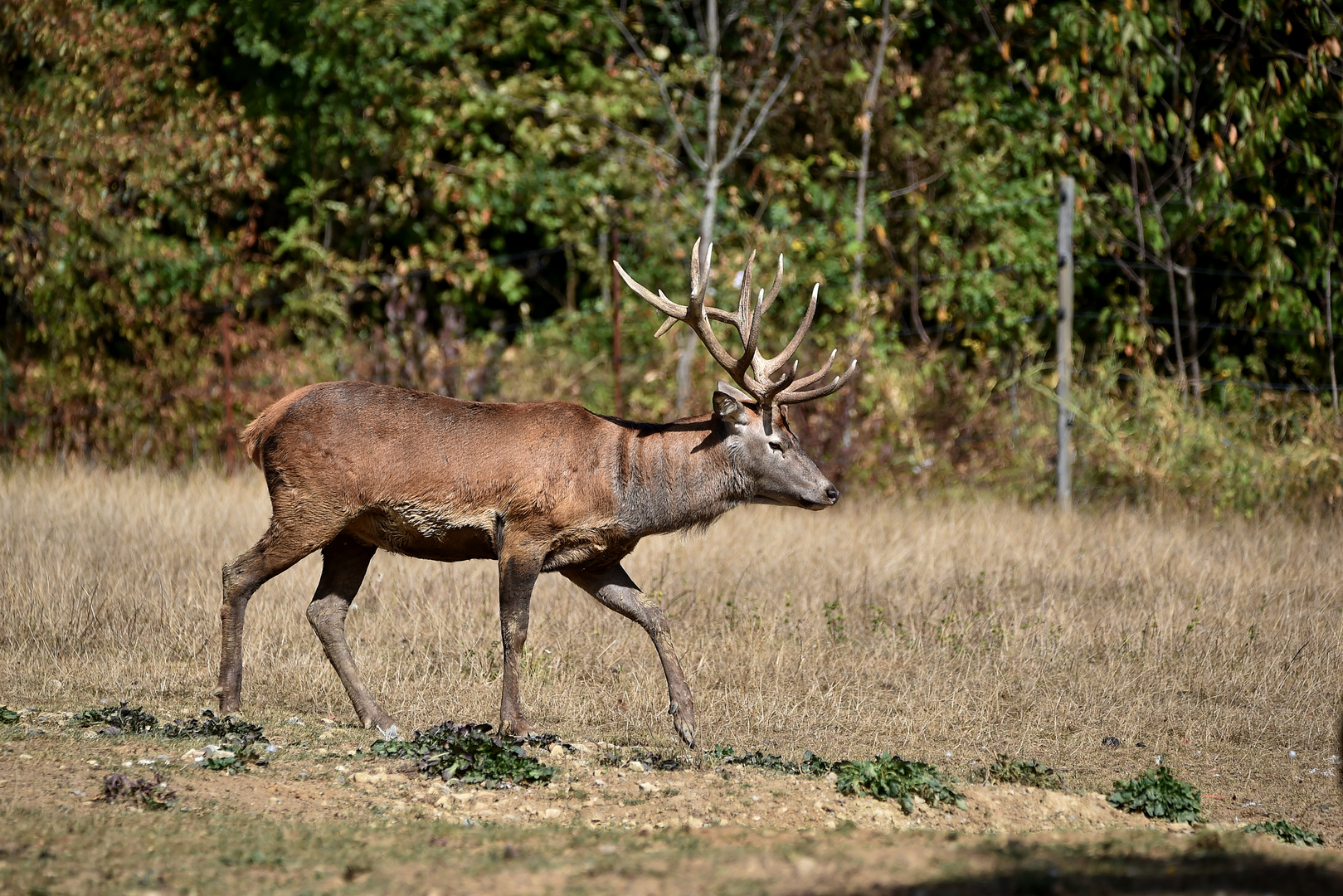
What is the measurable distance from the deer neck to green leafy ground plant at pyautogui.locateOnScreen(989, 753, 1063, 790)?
1852 millimetres

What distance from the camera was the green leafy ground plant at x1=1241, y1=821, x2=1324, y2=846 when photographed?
4.96m

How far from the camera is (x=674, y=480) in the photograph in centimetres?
664

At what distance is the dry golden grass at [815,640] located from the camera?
22.2 ft

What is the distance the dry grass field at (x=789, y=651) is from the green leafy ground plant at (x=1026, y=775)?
1.04 feet

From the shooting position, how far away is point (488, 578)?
352 inches

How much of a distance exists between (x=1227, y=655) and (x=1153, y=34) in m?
8.41

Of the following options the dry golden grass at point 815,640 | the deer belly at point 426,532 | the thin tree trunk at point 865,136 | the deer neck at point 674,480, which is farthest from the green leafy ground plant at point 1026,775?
the thin tree trunk at point 865,136

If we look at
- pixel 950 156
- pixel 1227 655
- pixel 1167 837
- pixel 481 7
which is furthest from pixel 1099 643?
pixel 481 7

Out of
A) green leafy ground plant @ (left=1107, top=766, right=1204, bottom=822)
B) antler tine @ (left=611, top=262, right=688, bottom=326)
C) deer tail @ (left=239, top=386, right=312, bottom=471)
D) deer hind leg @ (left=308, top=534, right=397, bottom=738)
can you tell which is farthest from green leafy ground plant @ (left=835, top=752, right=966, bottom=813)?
deer tail @ (left=239, top=386, right=312, bottom=471)

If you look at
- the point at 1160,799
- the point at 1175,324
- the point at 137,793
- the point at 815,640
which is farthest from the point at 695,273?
the point at 1175,324

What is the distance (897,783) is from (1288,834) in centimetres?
146

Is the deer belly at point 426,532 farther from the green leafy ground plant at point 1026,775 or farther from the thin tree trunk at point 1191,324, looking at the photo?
the thin tree trunk at point 1191,324

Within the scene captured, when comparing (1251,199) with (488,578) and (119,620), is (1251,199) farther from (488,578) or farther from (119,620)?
(119,620)

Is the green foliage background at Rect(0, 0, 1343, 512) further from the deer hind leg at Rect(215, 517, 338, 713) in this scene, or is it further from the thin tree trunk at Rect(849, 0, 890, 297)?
the deer hind leg at Rect(215, 517, 338, 713)
